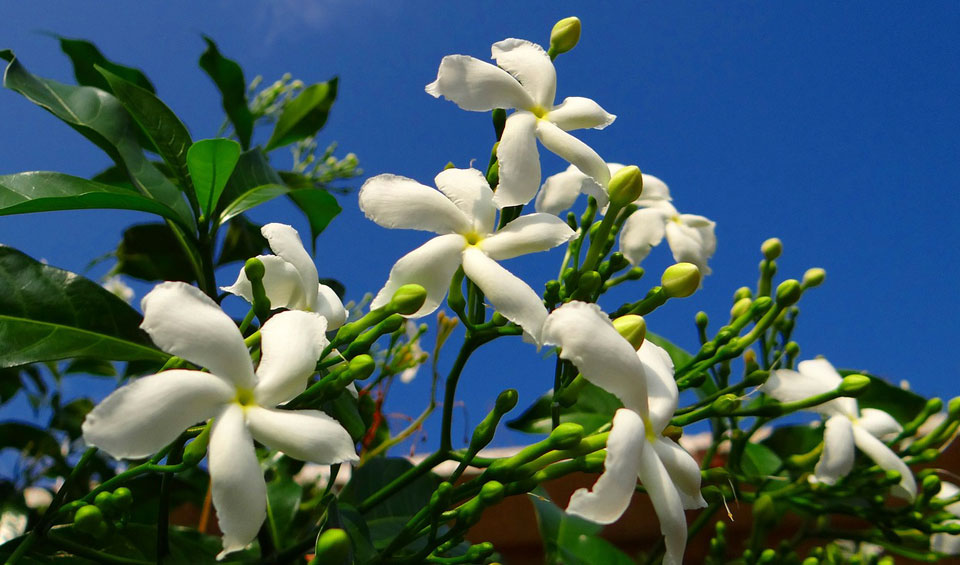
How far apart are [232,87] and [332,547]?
1.20m

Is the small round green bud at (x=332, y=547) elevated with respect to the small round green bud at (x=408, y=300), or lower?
lower

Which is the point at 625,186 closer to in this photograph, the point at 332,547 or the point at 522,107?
the point at 522,107

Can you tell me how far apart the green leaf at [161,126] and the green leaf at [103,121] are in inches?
1.3

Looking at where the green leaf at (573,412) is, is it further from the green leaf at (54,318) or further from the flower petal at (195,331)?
the flower petal at (195,331)

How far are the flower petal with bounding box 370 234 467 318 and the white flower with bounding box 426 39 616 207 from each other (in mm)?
69

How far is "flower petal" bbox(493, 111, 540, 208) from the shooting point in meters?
0.74

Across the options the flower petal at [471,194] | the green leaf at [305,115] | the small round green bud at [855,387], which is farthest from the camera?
the green leaf at [305,115]

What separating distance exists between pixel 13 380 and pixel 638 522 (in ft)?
4.61

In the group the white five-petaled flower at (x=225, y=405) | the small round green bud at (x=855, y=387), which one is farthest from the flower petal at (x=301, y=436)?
the small round green bud at (x=855, y=387)

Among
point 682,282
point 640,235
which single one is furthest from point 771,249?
point 682,282

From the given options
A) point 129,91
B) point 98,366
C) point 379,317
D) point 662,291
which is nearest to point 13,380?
point 98,366

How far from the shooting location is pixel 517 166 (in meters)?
0.76

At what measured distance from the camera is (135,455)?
1.74ft

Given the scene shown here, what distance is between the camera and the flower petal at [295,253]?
0.71 meters
